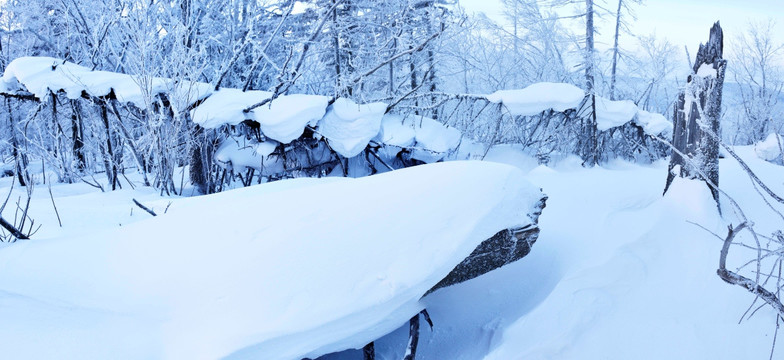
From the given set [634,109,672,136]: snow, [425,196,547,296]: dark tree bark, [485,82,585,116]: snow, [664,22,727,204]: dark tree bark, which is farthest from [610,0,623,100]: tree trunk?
[425,196,547,296]: dark tree bark

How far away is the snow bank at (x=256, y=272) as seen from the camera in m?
2.25

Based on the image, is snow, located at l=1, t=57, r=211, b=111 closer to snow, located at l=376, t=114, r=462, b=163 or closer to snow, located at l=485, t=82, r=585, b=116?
snow, located at l=376, t=114, r=462, b=163

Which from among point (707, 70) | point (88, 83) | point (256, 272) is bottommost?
point (256, 272)

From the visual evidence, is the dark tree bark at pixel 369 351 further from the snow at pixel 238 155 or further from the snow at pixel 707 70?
the snow at pixel 238 155

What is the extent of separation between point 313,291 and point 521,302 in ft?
5.32

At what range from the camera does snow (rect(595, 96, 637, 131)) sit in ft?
26.5

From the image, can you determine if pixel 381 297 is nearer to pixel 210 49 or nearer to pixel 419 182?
pixel 419 182

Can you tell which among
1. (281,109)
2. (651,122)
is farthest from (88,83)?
(651,122)

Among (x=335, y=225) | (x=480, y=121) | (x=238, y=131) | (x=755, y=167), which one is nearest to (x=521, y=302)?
(x=335, y=225)

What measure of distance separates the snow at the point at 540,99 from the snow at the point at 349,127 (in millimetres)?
2220

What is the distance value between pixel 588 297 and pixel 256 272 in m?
2.09

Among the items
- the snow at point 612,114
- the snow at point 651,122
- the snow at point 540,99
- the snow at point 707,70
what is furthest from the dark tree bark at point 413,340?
the snow at point 651,122

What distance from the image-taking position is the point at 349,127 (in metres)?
7.90

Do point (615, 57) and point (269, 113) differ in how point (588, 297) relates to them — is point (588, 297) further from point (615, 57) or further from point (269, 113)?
point (615, 57)
